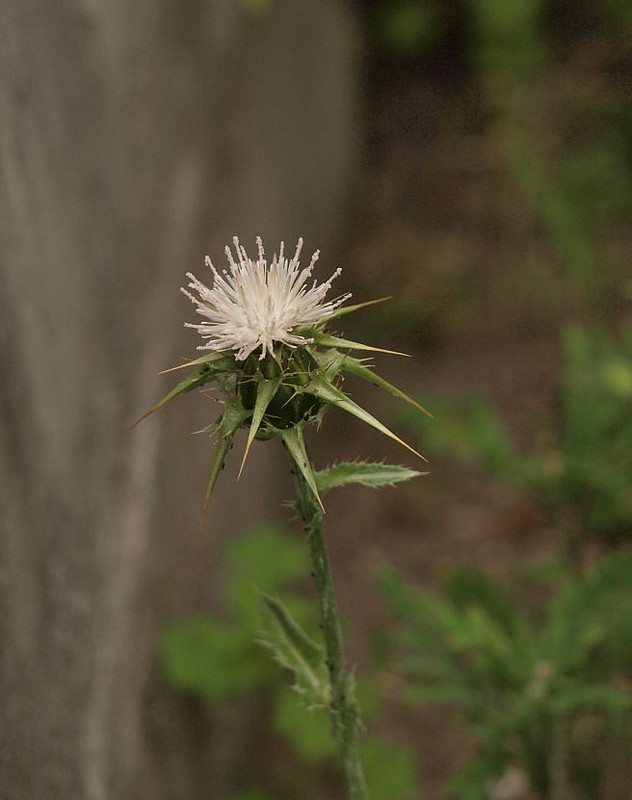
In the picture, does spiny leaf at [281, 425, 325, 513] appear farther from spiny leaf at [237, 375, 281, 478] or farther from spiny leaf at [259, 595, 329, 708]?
spiny leaf at [259, 595, 329, 708]

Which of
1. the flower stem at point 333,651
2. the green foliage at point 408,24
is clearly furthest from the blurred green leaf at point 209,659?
the green foliage at point 408,24

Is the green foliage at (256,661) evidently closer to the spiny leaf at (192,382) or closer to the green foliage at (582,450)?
the green foliage at (582,450)

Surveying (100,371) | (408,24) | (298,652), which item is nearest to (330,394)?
(298,652)

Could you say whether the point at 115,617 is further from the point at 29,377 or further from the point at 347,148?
the point at 347,148

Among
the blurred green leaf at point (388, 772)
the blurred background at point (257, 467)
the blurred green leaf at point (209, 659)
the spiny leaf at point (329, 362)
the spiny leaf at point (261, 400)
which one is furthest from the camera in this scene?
the blurred green leaf at point (388, 772)

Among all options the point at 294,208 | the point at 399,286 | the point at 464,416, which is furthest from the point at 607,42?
the point at 464,416

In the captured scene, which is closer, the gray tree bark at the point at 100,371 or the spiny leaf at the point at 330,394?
the spiny leaf at the point at 330,394

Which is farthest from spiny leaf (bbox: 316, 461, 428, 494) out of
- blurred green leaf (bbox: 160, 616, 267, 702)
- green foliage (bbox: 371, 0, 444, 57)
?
green foliage (bbox: 371, 0, 444, 57)
